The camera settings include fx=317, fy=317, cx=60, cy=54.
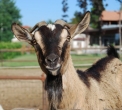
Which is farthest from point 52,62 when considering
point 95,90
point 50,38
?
point 95,90

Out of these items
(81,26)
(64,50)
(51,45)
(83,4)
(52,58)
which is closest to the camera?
(52,58)

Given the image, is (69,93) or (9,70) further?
(9,70)

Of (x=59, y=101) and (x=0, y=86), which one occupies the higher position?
(x=59, y=101)

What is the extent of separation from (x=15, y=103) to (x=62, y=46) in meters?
6.93

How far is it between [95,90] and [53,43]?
4.36 ft

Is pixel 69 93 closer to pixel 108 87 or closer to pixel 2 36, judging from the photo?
pixel 108 87

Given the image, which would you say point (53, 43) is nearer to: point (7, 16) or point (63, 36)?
point (63, 36)

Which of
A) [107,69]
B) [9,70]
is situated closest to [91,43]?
[9,70]

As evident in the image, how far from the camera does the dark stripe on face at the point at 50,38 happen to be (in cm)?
403

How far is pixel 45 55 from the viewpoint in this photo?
4059 millimetres

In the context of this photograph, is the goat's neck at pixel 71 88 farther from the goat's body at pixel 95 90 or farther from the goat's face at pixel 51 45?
the goat's face at pixel 51 45

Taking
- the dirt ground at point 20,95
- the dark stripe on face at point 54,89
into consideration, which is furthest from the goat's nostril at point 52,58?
the dirt ground at point 20,95

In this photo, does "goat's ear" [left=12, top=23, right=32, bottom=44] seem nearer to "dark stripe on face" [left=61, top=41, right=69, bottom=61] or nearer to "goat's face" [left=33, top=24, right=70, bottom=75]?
"goat's face" [left=33, top=24, right=70, bottom=75]

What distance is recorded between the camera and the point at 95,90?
5004mm
